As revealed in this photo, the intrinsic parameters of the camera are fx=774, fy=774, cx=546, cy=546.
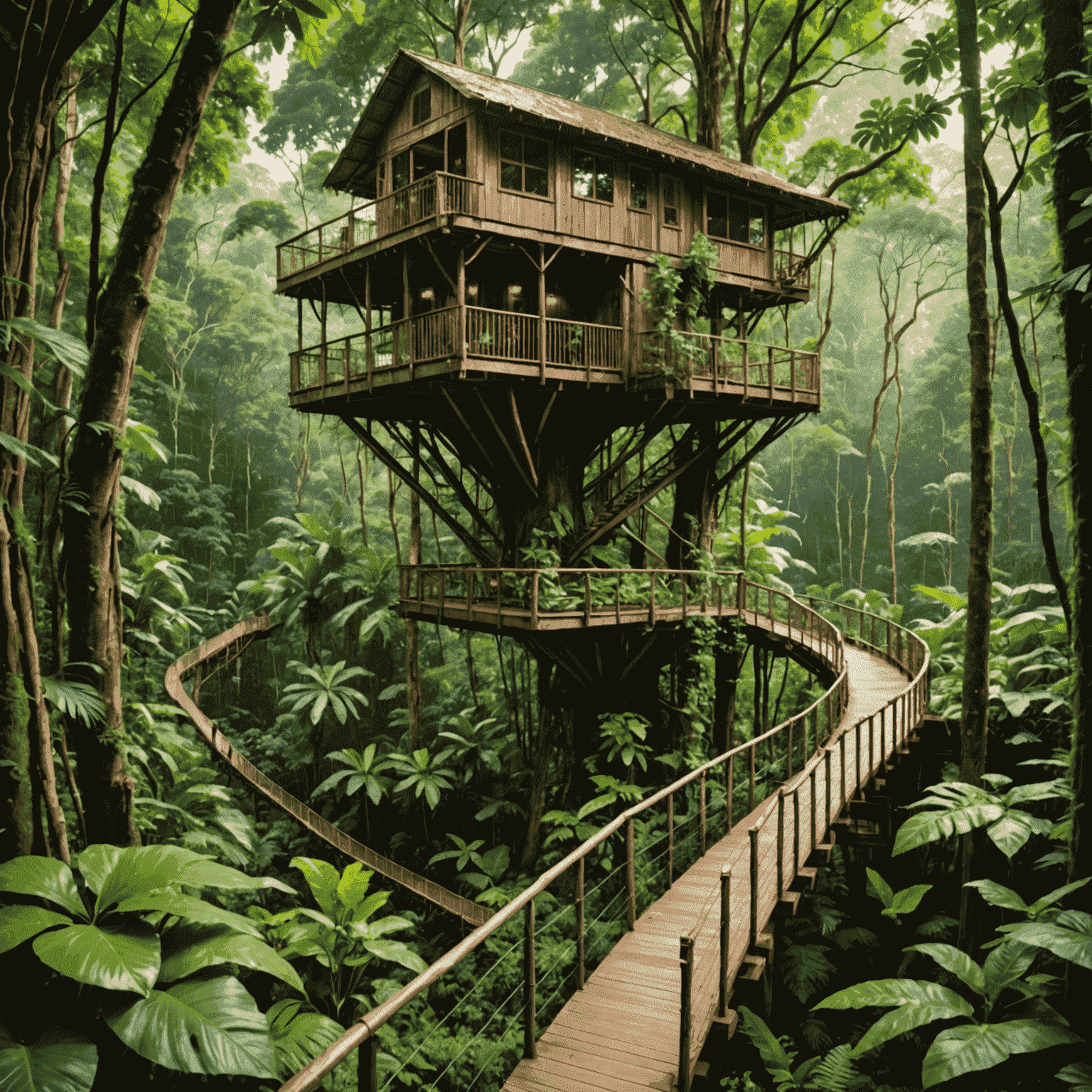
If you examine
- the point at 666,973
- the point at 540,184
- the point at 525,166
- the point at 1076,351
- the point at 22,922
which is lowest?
the point at 666,973

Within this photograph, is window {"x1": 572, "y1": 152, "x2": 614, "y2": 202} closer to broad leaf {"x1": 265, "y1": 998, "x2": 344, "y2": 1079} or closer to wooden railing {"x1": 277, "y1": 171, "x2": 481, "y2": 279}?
wooden railing {"x1": 277, "y1": 171, "x2": 481, "y2": 279}

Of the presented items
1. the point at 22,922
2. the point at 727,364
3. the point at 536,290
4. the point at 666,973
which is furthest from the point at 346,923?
the point at 536,290

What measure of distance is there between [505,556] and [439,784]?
6174 millimetres

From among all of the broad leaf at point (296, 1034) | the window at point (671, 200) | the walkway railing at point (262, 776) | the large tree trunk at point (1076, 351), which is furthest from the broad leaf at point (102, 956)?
the window at point (671, 200)

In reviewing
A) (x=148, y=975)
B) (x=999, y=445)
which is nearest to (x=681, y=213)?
(x=148, y=975)

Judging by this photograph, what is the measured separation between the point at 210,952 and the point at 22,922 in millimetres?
683

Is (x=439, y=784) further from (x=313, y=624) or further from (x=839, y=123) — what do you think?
(x=839, y=123)

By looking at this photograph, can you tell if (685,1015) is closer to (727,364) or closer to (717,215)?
(727,364)

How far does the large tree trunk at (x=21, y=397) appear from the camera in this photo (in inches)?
127

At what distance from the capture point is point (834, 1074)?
23.2ft

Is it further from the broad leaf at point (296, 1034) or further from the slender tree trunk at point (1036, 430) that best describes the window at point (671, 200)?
the broad leaf at point (296, 1034)

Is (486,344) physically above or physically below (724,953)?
above

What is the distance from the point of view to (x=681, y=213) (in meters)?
15.3

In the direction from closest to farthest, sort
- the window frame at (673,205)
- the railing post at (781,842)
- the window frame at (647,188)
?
the railing post at (781,842), the window frame at (647,188), the window frame at (673,205)
